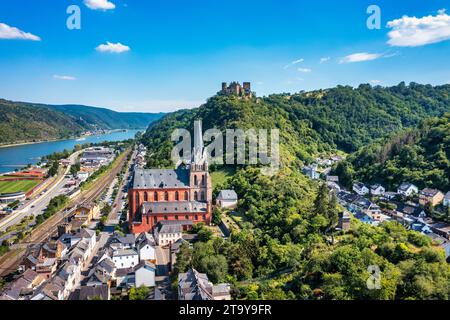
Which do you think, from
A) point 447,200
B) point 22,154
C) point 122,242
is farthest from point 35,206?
point 22,154

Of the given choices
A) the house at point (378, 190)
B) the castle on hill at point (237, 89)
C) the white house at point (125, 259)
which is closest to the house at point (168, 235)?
the white house at point (125, 259)

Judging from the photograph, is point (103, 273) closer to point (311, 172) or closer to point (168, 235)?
point (168, 235)

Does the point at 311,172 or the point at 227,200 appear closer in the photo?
the point at 227,200

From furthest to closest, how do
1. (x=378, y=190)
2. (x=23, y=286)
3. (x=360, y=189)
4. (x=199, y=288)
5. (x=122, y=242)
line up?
1. (x=360, y=189)
2. (x=378, y=190)
3. (x=122, y=242)
4. (x=23, y=286)
5. (x=199, y=288)

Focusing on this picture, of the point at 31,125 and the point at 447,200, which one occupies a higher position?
the point at 31,125

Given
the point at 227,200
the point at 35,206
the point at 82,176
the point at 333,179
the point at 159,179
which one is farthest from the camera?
the point at 82,176

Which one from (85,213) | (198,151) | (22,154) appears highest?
(198,151)
